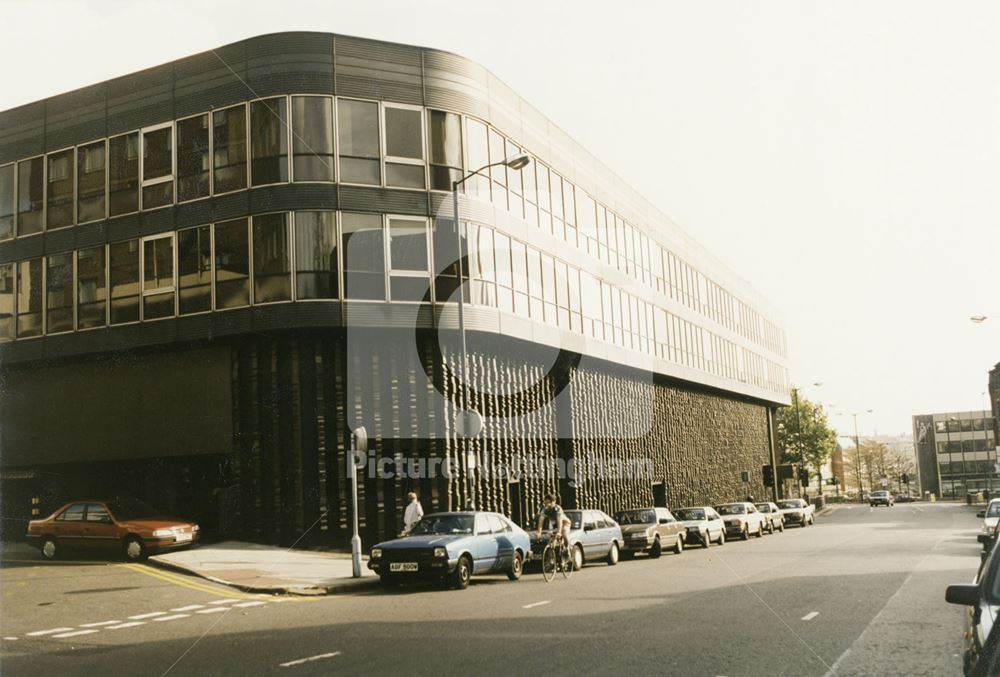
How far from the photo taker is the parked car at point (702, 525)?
3067 cm

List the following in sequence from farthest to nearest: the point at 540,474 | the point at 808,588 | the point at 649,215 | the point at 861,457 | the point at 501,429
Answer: the point at 861,457
the point at 649,215
the point at 540,474
the point at 501,429
the point at 808,588

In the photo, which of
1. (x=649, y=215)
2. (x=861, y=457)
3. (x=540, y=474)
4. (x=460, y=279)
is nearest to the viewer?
(x=460, y=279)

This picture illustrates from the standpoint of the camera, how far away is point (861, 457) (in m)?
129

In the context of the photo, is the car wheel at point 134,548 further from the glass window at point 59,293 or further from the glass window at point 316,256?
the glass window at point 59,293

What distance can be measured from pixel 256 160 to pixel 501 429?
10.9 m

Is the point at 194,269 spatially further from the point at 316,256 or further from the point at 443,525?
the point at 443,525

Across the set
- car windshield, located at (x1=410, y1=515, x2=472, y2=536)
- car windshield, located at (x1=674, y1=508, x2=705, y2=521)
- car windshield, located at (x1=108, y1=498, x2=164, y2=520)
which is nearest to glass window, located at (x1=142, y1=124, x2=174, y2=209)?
car windshield, located at (x1=108, y1=498, x2=164, y2=520)

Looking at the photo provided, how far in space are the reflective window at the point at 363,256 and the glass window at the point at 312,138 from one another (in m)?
1.42

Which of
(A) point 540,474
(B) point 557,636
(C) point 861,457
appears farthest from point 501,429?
(C) point 861,457

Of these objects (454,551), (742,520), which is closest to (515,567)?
(454,551)

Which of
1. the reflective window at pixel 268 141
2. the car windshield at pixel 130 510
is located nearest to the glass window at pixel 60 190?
the reflective window at pixel 268 141

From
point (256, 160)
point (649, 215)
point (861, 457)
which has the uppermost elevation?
point (649, 215)

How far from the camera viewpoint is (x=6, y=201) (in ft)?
91.3

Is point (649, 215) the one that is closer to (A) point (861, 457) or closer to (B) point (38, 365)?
(B) point (38, 365)
